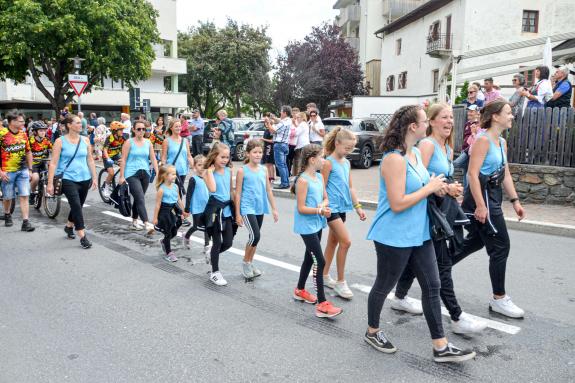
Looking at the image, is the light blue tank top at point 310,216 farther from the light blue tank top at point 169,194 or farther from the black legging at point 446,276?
the light blue tank top at point 169,194

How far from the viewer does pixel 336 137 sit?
4.63 meters

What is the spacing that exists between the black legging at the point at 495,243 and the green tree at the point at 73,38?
73.4 ft

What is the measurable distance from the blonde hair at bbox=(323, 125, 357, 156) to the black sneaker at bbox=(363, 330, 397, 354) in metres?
1.69

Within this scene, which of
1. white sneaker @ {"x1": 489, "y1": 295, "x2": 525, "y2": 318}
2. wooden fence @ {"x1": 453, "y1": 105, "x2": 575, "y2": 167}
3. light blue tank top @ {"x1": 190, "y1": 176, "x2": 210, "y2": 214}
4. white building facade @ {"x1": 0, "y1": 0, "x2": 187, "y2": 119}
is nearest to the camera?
white sneaker @ {"x1": 489, "y1": 295, "x2": 525, "y2": 318}

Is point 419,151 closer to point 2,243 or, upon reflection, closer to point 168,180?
point 168,180

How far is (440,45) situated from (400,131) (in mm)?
27410

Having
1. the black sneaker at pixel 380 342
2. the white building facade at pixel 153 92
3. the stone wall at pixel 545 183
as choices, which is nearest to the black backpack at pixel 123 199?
the black sneaker at pixel 380 342

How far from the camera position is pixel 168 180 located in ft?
21.5

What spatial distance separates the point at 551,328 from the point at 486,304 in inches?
24.9

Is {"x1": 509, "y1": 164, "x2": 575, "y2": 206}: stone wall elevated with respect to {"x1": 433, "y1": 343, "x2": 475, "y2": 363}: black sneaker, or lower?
elevated

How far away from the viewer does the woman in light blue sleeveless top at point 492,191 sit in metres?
4.18

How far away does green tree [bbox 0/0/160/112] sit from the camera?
74.1 feet

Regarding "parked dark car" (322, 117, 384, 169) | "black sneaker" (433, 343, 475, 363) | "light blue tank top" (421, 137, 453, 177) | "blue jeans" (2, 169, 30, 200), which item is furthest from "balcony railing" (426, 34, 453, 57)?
"black sneaker" (433, 343, 475, 363)

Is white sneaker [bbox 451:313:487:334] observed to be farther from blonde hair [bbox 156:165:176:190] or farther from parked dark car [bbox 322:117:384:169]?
parked dark car [bbox 322:117:384:169]
